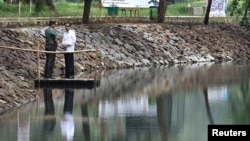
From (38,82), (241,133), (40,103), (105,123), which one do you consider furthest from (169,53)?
(241,133)

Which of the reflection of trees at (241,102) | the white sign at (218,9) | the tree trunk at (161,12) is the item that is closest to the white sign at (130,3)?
the tree trunk at (161,12)

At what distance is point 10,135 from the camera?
1789cm

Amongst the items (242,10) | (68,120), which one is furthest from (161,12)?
Answer: (68,120)

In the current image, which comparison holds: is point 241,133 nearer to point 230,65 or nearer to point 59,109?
point 59,109

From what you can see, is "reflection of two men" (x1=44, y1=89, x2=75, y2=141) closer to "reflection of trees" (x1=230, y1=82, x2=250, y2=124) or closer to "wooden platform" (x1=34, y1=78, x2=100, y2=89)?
"wooden platform" (x1=34, y1=78, x2=100, y2=89)

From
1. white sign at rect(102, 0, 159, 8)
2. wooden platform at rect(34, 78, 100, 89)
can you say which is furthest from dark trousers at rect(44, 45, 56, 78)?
white sign at rect(102, 0, 159, 8)

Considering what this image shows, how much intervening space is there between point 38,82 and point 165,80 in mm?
6207

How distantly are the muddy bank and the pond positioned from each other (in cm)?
117

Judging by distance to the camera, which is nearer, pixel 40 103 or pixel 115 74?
pixel 40 103

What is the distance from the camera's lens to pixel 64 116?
68.9 feet

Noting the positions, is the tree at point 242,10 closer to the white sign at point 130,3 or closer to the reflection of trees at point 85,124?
the white sign at point 130,3

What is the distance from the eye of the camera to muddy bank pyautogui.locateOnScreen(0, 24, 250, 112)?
88.6 ft

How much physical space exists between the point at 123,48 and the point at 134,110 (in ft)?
59.9

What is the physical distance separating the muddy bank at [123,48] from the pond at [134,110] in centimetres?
117
